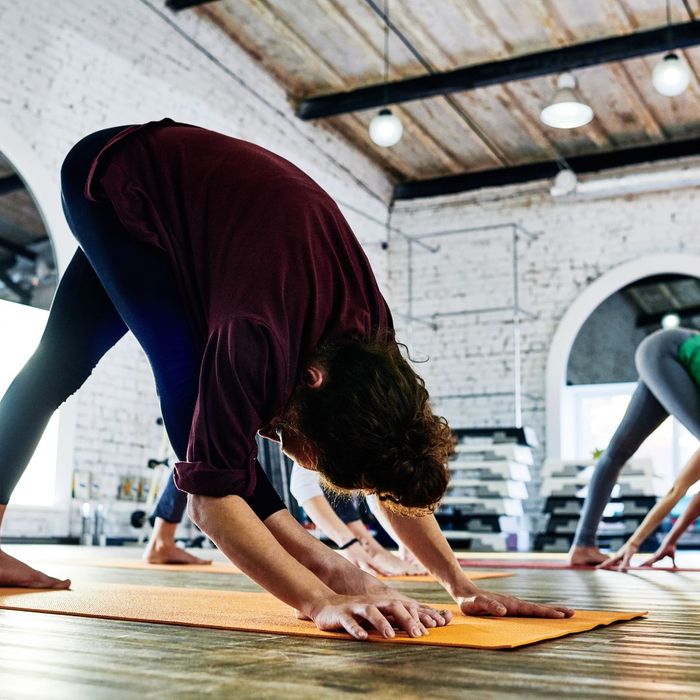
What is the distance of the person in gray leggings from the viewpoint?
3164 millimetres

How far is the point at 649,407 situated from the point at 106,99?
4615 mm

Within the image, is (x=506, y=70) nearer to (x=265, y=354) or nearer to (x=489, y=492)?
(x=489, y=492)

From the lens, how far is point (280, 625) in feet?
4.27

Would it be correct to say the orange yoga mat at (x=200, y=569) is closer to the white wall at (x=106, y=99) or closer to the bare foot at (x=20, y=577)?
the bare foot at (x=20, y=577)

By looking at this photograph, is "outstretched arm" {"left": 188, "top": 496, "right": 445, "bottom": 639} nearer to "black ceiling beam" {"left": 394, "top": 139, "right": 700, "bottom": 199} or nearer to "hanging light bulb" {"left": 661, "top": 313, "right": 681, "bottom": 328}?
"hanging light bulb" {"left": 661, "top": 313, "right": 681, "bottom": 328}

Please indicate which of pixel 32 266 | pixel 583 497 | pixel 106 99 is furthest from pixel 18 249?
pixel 583 497

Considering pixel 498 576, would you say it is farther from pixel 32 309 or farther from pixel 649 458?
pixel 649 458

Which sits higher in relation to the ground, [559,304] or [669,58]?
[669,58]

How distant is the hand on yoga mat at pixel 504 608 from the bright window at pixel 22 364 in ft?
15.9

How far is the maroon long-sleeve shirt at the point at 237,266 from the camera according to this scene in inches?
44.6

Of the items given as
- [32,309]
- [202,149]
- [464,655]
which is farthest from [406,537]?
[32,309]

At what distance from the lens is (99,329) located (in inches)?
68.9

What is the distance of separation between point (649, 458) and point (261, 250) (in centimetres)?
719

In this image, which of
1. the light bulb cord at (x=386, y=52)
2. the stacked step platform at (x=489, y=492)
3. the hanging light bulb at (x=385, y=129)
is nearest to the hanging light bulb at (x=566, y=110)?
the hanging light bulb at (x=385, y=129)
